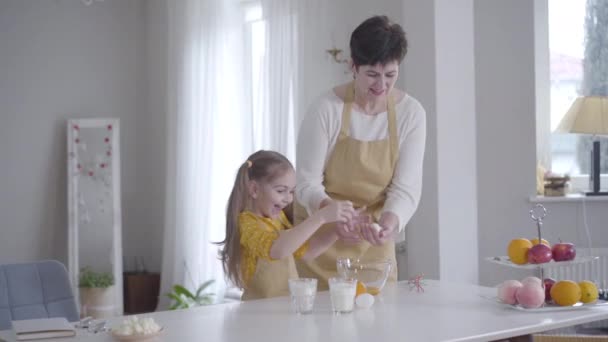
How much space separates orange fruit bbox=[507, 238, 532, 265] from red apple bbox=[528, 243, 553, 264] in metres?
0.03

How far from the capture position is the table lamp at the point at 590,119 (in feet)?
14.1

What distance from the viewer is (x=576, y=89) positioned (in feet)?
15.5

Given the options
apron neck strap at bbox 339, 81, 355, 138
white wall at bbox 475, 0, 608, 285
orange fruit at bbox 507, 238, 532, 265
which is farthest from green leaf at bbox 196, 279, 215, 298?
orange fruit at bbox 507, 238, 532, 265

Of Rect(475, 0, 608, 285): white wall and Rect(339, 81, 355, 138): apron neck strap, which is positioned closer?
Rect(339, 81, 355, 138): apron neck strap

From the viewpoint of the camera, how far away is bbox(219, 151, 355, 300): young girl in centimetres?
245

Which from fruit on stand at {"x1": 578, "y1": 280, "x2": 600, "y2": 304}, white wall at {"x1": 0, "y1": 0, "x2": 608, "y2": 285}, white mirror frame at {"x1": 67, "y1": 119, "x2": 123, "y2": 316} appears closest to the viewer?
fruit on stand at {"x1": 578, "y1": 280, "x2": 600, "y2": 304}

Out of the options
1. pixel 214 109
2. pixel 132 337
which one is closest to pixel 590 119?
pixel 214 109

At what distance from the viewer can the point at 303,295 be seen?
7.13 feet

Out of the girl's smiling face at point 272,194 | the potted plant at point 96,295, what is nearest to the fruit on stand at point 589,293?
the girl's smiling face at point 272,194

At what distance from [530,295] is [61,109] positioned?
4.83 metres

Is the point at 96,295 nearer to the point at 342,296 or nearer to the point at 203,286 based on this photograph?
the point at 203,286

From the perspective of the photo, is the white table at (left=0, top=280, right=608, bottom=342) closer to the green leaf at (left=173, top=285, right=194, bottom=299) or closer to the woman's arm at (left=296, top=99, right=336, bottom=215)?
the woman's arm at (left=296, top=99, right=336, bottom=215)

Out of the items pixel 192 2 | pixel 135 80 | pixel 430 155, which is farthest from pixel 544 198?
pixel 135 80

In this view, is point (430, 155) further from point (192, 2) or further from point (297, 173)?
point (192, 2)
